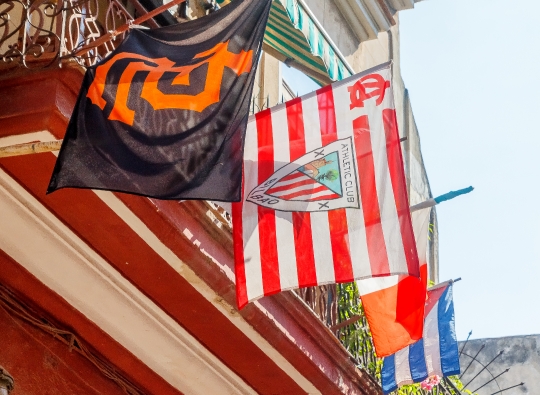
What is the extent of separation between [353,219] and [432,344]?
127 inches

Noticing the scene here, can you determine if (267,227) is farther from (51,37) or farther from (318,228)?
(51,37)

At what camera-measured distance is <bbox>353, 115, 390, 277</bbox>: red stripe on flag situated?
5637 millimetres

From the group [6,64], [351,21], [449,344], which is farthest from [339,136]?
[351,21]

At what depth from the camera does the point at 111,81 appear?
16.2ft

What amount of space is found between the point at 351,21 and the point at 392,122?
301 inches

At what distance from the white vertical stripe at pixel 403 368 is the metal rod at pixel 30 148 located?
15.0 ft

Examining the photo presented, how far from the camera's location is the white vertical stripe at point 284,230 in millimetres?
5629

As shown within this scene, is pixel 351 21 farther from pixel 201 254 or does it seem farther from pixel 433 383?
pixel 201 254

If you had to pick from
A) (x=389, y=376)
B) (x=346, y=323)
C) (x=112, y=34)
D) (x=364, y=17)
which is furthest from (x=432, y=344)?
(x=364, y=17)

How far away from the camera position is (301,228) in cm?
577


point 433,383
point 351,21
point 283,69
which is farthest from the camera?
point 351,21

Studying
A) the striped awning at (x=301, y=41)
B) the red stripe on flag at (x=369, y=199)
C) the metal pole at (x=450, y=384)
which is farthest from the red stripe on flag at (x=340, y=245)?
the metal pole at (x=450, y=384)

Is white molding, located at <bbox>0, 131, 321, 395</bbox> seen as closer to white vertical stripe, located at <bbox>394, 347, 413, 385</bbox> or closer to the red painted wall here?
the red painted wall

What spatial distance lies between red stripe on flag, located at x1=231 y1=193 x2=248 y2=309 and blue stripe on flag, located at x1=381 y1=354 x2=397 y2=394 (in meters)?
3.25
